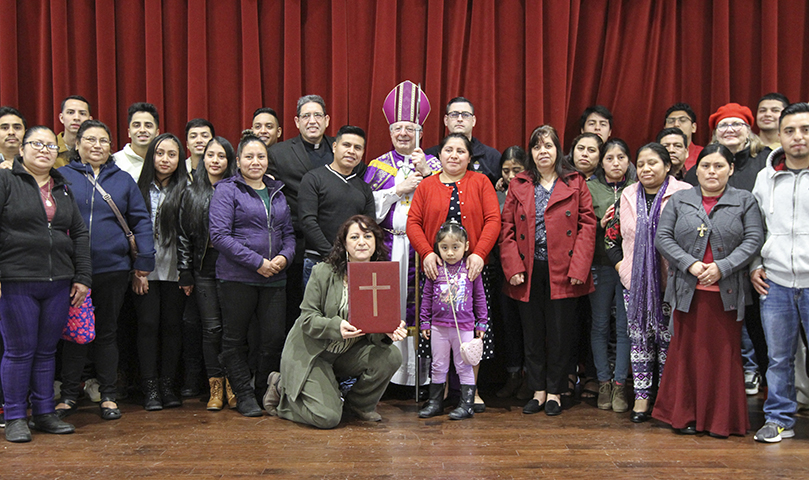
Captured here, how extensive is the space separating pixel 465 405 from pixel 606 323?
0.95m

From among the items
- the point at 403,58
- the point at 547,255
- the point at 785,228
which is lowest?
the point at 547,255

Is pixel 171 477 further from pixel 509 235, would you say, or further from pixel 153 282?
pixel 509 235

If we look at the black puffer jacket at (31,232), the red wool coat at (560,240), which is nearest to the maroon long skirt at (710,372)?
the red wool coat at (560,240)

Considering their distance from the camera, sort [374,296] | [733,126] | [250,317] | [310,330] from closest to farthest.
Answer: [374,296] < [310,330] < [250,317] < [733,126]

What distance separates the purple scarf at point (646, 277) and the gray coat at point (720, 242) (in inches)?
4.5

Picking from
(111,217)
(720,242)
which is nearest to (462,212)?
(720,242)

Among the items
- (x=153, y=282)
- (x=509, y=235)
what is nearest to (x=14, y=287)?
(x=153, y=282)

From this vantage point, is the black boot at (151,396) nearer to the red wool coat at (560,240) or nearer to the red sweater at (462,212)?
the red sweater at (462,212)

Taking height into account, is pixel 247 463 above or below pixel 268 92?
below

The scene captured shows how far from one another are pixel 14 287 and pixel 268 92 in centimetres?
233

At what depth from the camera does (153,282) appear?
3.75m

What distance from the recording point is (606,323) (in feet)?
12.2

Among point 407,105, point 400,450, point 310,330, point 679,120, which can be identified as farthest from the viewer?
point 679,120

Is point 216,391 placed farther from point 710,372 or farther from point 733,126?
point 733,126
